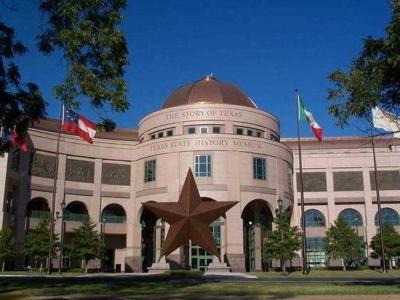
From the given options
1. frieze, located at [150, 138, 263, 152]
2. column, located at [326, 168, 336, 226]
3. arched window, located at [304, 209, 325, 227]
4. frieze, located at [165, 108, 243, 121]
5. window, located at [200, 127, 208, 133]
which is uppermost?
frieze, located at [165, 108, 243, 121]

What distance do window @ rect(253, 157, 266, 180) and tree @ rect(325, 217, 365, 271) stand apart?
457 inches

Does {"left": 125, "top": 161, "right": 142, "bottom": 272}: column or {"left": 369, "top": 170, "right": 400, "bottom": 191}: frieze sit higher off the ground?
{"left": 369, "top": 170, "right": 400, "bottom": 191}: frieze

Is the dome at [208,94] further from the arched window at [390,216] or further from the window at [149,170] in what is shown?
the arched window at [390,216]

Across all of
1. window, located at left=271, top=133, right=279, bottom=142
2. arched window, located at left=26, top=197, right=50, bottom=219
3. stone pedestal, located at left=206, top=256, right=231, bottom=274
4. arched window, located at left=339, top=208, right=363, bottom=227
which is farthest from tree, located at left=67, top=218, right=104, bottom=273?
arched window, located at left=339, top=208, right=363, bottom=227

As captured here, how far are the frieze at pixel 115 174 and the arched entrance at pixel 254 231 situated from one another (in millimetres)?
15803

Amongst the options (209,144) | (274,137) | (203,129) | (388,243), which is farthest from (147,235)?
(388,243)

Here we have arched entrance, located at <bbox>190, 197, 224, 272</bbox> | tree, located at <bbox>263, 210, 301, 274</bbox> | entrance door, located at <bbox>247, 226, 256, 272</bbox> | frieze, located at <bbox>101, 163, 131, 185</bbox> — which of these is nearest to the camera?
tree, located at <bbox>263, 210, 301, 274</bbox>

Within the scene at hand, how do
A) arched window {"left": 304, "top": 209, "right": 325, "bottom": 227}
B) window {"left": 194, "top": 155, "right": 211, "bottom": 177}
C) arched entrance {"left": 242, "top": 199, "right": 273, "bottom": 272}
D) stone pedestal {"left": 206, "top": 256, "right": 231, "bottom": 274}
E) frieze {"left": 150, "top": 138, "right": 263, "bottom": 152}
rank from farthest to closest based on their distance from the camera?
arched window {"left": 304, "top": 209, "right": 325, "bottom": 227} < arched entrance {"left": 242, "top": 199, "right": 273, "bottom": 272} < frieze {"left": 150, "top": 138, "right": 263, "bottom": 152} < window {"left": 194, "top": 155, "right": 211, "bottom": 177} < stone pedestal {"left": 206, "top": 256, "right": 231, "bottom": 274}

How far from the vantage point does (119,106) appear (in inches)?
808

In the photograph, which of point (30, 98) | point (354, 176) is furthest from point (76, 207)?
point (30, 98)

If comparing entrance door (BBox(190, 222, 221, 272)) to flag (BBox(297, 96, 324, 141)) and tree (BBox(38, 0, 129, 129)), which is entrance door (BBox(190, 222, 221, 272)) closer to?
flag (BBox(297, 96, 324, 141))

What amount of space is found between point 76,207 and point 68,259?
24.1ft

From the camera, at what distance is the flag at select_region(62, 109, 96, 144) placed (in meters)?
50.1

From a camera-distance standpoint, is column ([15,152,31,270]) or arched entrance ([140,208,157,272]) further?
arched entrance ([140,208,157,272])
